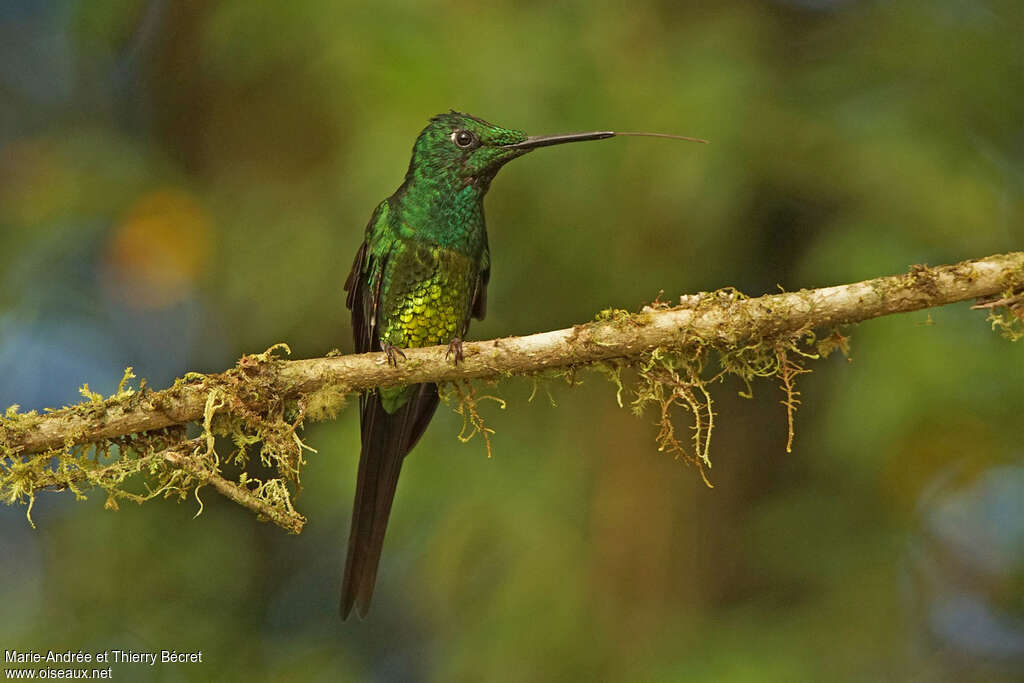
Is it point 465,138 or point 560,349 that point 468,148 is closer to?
point 465,138

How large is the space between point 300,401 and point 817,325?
1421mm

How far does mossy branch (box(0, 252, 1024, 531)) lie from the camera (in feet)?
8.69

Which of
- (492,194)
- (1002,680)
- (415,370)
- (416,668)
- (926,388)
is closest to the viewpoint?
(415,370)

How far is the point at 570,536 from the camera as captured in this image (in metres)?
4.69

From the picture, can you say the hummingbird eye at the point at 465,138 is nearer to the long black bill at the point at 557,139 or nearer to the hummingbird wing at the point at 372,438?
the long black bill at the point at 557,139

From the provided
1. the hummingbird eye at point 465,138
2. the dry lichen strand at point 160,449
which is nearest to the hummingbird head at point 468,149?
the hummingbird eye at point 465,138

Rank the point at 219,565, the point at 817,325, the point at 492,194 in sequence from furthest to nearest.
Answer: the point at 219,565
the point at 492,194
the point at 817,325

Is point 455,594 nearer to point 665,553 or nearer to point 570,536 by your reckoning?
point 570,536

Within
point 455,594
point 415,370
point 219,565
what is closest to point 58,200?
point 219,565

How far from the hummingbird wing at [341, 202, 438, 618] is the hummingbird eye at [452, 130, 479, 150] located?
37 cm

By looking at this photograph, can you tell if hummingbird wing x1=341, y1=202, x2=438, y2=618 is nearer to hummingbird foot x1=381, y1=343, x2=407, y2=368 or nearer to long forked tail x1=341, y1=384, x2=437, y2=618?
long forked tail x1=341, y1=384, x2=437, y2=618

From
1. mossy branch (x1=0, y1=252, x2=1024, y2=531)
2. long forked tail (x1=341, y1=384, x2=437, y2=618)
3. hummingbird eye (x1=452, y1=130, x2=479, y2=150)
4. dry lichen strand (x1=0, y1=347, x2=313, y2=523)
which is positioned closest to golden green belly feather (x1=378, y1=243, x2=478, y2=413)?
long forked tail (x1=341, y1=384, x2=437, y2=618)

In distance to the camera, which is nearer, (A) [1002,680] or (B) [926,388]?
(B) [926,388]

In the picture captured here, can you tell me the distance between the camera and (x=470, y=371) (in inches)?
114
